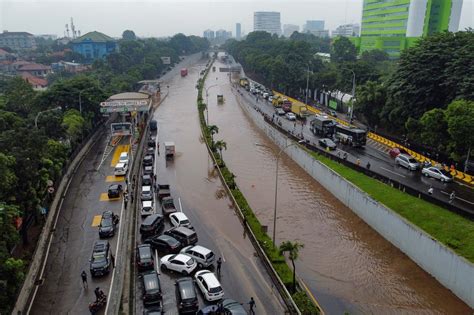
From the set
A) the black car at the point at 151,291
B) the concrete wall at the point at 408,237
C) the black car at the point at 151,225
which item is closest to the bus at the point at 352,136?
the concrete wall at the point at 408,237

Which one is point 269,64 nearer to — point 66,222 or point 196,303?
point 66,222

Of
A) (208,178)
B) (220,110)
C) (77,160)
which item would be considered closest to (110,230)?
(208,178)

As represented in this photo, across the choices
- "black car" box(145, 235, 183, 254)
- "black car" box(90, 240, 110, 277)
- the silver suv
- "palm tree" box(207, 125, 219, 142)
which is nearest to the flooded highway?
"palm tree" box(207, 125, 219, 142)

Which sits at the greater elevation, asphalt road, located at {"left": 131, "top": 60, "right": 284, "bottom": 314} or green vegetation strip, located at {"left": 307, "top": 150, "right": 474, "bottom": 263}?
green vegetation strip, located at {"left": 307, "top": 150, "right": 474, "bottom": 263}

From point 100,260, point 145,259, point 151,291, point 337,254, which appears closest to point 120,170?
point 100,260

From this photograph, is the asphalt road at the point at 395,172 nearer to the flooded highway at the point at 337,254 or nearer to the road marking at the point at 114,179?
the flooded highway at the point at 337,254

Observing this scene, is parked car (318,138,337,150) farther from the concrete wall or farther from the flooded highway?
the concrete wall

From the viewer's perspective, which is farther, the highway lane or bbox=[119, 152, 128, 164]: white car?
bbox=[119, 152, 128, 164]: white car
